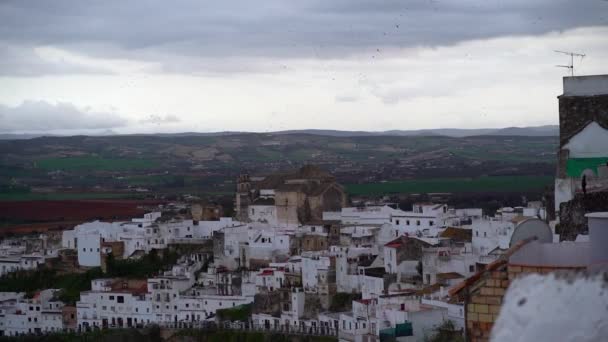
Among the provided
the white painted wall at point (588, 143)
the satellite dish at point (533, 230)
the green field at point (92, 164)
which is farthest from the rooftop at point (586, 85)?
the green field at point (92, 164)

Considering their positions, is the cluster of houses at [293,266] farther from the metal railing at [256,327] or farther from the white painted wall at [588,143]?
the white painted wall at [588,143]

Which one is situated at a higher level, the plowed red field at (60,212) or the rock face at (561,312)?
the rock face at (561,312)

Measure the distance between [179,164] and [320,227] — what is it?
3733 inches

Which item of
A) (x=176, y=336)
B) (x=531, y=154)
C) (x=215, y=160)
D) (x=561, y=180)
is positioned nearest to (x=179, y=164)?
(x=215, y=160)

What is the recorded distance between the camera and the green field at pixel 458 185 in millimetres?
79000

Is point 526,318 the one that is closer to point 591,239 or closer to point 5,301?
point 591,239

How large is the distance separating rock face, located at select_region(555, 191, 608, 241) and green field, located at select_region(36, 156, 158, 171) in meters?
118

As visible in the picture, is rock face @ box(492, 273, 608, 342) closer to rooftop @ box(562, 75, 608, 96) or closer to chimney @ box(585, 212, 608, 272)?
chimney @ box(585, 212, 608, 272)

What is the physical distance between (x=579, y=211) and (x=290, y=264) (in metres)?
28.1

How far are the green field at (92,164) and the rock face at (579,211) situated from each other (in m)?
118

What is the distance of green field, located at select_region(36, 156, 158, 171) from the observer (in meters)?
127

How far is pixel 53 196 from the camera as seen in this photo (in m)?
90.8

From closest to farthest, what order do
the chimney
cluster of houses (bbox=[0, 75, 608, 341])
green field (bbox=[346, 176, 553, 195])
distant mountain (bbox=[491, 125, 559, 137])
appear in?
the chimney, cluster of houses (bbox=[0, 75, 608, 341]), green field (bbox=[346, 176, 553, 195]), distant mountain (bbox=[491, 125, 559, 137])

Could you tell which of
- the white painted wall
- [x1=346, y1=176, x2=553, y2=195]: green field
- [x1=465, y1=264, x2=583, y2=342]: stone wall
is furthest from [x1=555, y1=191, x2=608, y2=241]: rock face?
[x1=346, y1=176, x2=553, y2=195]: green field
